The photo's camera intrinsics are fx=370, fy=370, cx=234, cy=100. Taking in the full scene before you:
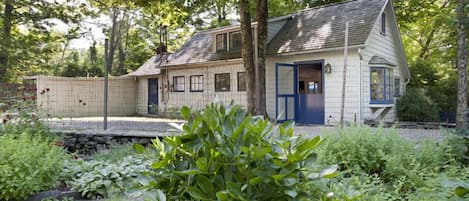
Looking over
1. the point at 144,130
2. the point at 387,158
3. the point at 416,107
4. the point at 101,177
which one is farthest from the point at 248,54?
the point at 387,158

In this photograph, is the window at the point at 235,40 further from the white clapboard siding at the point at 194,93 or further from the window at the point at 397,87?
the window at the point at 397,87

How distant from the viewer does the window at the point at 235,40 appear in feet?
48.9

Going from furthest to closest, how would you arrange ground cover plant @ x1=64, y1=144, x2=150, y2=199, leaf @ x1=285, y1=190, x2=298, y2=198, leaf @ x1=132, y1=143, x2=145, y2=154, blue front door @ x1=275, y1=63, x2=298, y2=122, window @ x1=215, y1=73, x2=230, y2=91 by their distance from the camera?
1. window @ x1=215, y1=73, x2=230, y2=91
2. blue front door @ x1=275, y1=63, x2=298, y2=122
3. ground cover plant @ x1=64, y1=144, x2=150, y2=199
4. leaf @ x1=132, y1=143, x2=145, y2=154
5. leaf @ x1=285, y1=190, x2=298, y2=198

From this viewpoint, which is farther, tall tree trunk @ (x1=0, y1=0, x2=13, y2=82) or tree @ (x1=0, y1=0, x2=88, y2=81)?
tree @ (x1=0, y1=0, x2=88, y2=81)

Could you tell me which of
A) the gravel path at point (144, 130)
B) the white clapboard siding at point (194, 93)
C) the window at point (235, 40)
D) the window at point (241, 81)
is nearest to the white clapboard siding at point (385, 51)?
the gravel path at point (144, 130)

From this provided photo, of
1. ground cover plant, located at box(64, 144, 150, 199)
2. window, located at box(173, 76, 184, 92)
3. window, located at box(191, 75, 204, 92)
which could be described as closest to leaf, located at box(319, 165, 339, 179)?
ground cover plant, located at box(64, 144, 150, 199)

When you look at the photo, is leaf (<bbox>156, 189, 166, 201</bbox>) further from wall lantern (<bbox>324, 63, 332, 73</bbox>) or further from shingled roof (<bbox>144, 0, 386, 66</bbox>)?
wall lantern (<bbox>324, 63, 332, 73</bbox>)

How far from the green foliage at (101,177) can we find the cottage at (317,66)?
745 cm

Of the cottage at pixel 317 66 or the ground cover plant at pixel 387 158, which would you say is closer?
the ground cover plant at pixel 387 158

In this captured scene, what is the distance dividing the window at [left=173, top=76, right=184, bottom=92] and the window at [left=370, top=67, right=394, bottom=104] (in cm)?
841

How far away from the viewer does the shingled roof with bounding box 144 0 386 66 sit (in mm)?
11758

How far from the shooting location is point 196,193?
1.80m

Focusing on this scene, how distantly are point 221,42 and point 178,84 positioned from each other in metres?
3.12

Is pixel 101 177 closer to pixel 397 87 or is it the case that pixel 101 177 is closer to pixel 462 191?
pixel 462 191
